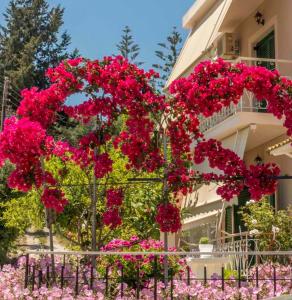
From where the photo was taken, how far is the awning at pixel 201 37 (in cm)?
1831

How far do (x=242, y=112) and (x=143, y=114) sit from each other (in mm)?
7146

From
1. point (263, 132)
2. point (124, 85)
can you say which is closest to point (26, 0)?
point (263, 132)

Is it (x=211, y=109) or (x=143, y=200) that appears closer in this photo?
(x=211, y=109)

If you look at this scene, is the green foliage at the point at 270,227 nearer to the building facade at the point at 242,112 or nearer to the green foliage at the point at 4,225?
the building facade at the point at 242,112

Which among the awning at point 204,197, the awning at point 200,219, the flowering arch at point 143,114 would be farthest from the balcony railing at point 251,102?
the flowering arch at point 143,114

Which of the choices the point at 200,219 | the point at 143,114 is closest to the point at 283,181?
the point at 200,219

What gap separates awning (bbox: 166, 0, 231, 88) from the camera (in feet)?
60.1

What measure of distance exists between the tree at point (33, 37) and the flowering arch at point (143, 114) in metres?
34.6

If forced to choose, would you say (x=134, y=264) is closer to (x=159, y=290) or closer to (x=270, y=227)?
(x=159, y=290)

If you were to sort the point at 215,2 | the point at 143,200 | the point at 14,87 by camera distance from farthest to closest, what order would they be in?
the point at 14,87 < the point at 215,2 < the point at 143,200

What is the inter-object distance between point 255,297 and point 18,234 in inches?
562

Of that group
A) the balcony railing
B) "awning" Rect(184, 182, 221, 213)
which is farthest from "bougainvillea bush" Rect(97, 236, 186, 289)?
the balcony railing

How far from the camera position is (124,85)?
752cm

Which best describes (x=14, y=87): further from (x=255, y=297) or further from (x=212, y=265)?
(x=255, y=297)
